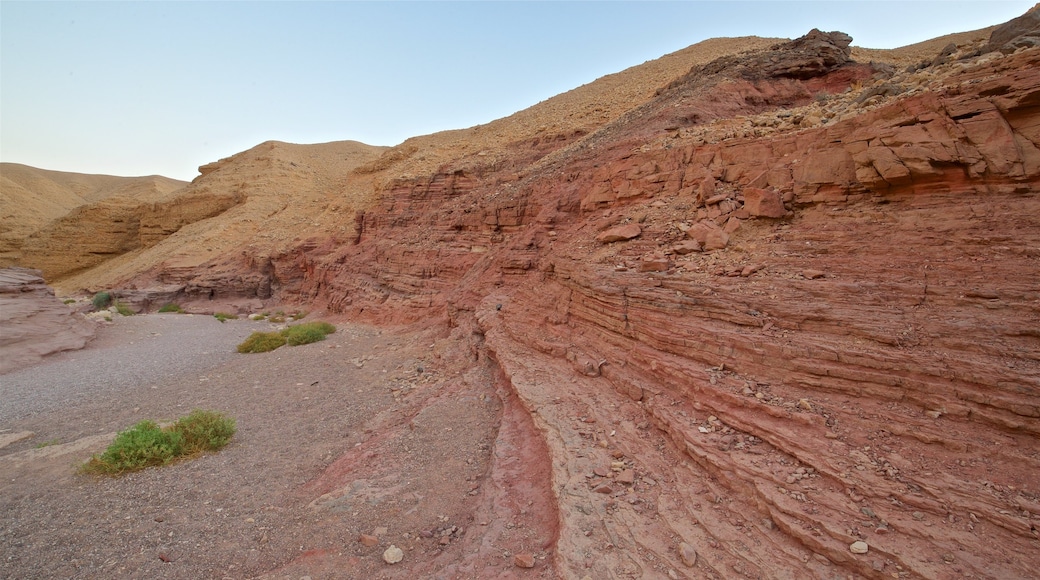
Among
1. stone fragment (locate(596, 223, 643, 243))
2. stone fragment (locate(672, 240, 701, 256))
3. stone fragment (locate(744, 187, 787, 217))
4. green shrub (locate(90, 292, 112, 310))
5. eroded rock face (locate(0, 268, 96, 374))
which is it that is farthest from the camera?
green shrub (locate(90, 292, 112, 310))

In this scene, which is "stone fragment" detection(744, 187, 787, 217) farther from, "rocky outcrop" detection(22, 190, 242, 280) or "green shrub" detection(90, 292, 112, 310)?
"rocky outcrop" detection(22, 190, 242, 280)

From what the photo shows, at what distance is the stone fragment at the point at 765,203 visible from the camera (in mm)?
6693

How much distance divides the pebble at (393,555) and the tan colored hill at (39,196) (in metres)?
38.6

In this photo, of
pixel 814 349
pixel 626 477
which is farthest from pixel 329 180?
pixel 814 349

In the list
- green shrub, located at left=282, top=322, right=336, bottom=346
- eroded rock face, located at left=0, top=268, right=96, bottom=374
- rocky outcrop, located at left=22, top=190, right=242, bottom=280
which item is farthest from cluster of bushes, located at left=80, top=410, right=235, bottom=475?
rocky outcrop, located at left=22, top=190, right=242, bottom=280

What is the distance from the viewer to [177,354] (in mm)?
13555

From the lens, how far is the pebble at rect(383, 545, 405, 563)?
4.32 m

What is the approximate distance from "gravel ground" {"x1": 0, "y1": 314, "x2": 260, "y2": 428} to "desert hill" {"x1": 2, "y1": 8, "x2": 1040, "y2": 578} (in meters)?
7.34

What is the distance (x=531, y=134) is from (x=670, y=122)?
10500mm

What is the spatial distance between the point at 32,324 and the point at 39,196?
43.5 metres

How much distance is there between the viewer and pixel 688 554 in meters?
3.41

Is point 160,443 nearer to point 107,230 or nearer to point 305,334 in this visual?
point 305,334

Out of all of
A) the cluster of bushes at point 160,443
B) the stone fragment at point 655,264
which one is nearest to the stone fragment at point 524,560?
the stone fragment at point 655,264

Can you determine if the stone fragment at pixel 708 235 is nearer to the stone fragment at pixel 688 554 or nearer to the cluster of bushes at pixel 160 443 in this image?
the stone fragment at pixel 688 554
